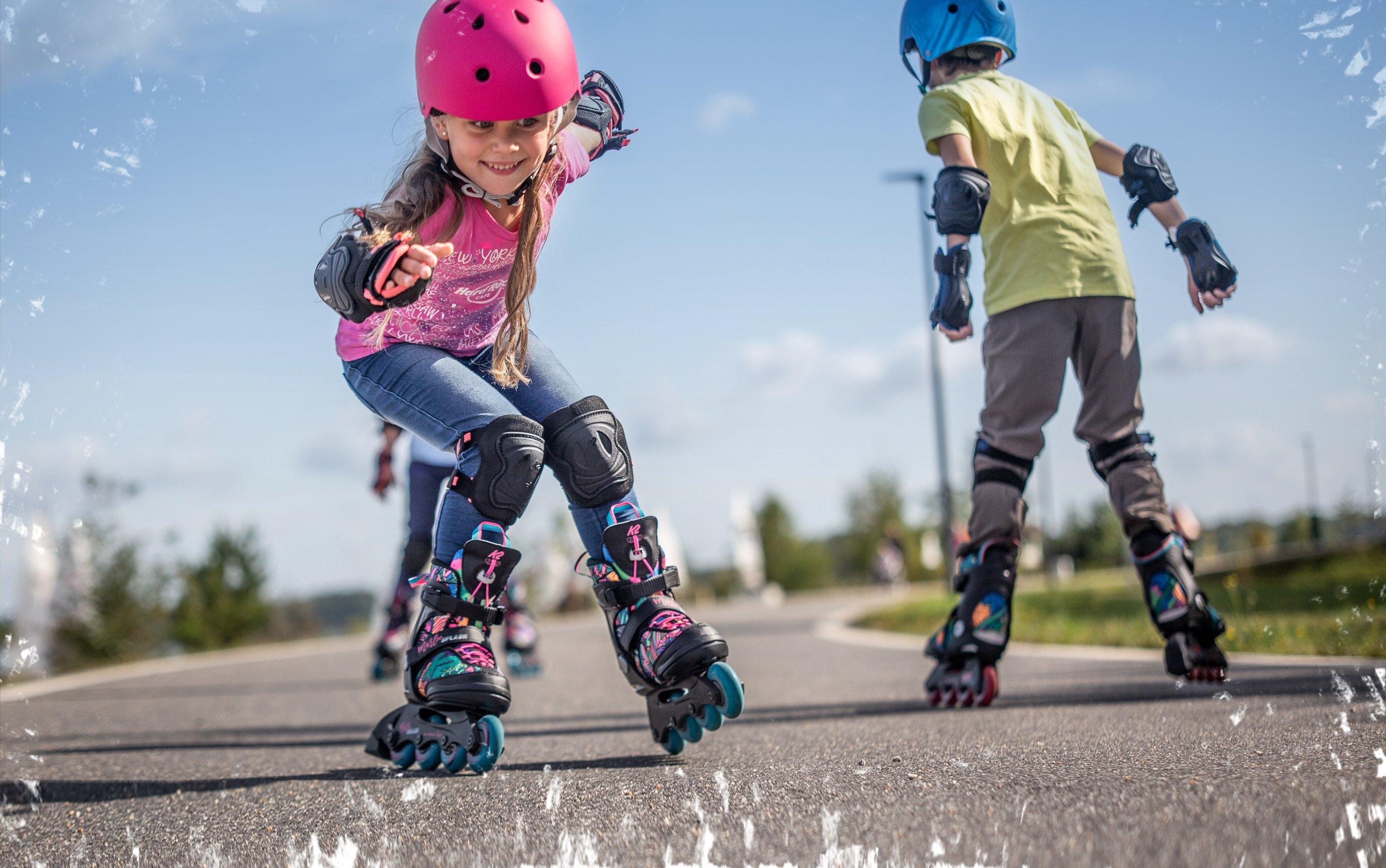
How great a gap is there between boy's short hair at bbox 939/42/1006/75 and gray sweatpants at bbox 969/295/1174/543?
0.74 meters

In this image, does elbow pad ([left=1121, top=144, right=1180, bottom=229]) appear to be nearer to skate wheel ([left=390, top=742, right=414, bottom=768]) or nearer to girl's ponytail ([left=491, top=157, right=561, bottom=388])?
girl's ponytail ([left=491, top=157, right=561, bottom=388])

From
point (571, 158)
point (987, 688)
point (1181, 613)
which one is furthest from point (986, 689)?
point (571, 158)

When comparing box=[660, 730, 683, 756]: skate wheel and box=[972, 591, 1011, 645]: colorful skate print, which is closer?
box=[660, 730, 683, 756]: skate wheel

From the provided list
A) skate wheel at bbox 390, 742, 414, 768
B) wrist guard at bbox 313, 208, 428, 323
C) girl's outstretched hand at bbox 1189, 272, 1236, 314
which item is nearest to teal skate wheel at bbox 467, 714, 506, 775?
skate wheel at bbox 390, 742, 414, 768

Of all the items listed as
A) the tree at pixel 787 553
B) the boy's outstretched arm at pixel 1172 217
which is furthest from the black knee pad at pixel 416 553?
the tree at pixel 787 553

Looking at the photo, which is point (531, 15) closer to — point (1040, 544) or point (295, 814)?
point (295, 814)

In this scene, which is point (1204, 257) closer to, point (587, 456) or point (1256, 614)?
point (587, 456)

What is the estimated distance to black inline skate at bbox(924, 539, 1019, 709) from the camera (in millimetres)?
2857

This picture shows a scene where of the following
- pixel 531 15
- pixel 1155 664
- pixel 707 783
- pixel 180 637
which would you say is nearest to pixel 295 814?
pixel 707 783

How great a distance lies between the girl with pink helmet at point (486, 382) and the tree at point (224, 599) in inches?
1598

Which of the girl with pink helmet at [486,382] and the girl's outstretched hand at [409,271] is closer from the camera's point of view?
the girl's outstretched hand at [409,271]

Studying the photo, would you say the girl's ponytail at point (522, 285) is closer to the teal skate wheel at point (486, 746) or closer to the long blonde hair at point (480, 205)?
the long blonde hair at point (480, 205)

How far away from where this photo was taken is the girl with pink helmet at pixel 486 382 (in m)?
2.08

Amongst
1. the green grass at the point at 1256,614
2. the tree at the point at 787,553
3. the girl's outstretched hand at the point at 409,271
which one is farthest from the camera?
the tree at the point at 787,553
